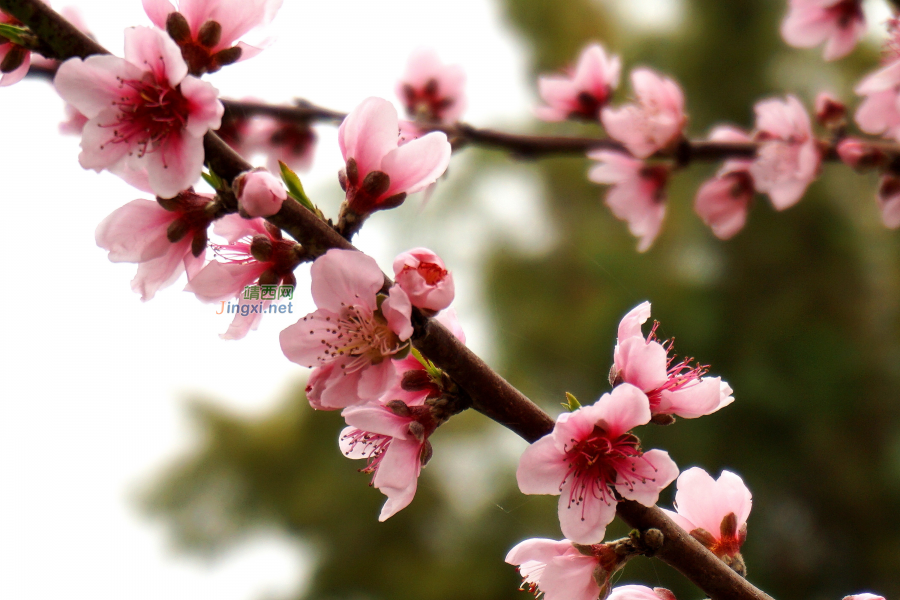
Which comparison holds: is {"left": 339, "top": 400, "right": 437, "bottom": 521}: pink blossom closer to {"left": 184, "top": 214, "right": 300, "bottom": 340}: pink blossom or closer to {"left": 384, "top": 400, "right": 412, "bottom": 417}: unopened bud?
{"left": 384, "top": 400, "right": 412, "bottom": 417}: unopened bud

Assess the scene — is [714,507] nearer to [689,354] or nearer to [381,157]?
[381,157]

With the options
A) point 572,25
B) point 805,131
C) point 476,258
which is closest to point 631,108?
point 805,131

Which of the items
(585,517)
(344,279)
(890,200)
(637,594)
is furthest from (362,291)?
(890,200)

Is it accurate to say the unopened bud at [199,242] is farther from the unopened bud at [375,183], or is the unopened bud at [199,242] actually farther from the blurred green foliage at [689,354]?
the blurred green foliage at [689,354]

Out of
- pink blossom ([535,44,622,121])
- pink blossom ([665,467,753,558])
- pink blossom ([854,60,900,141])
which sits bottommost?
pink blossom ([665,467,753,558])

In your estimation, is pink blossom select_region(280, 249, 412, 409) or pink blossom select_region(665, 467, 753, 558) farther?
pink blossom select_region(665, 467, 753, 558)

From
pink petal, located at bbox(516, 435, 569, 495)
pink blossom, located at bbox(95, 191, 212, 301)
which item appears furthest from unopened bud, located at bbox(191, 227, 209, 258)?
pink petal, located at bbox(516, 435, 569, 495)
